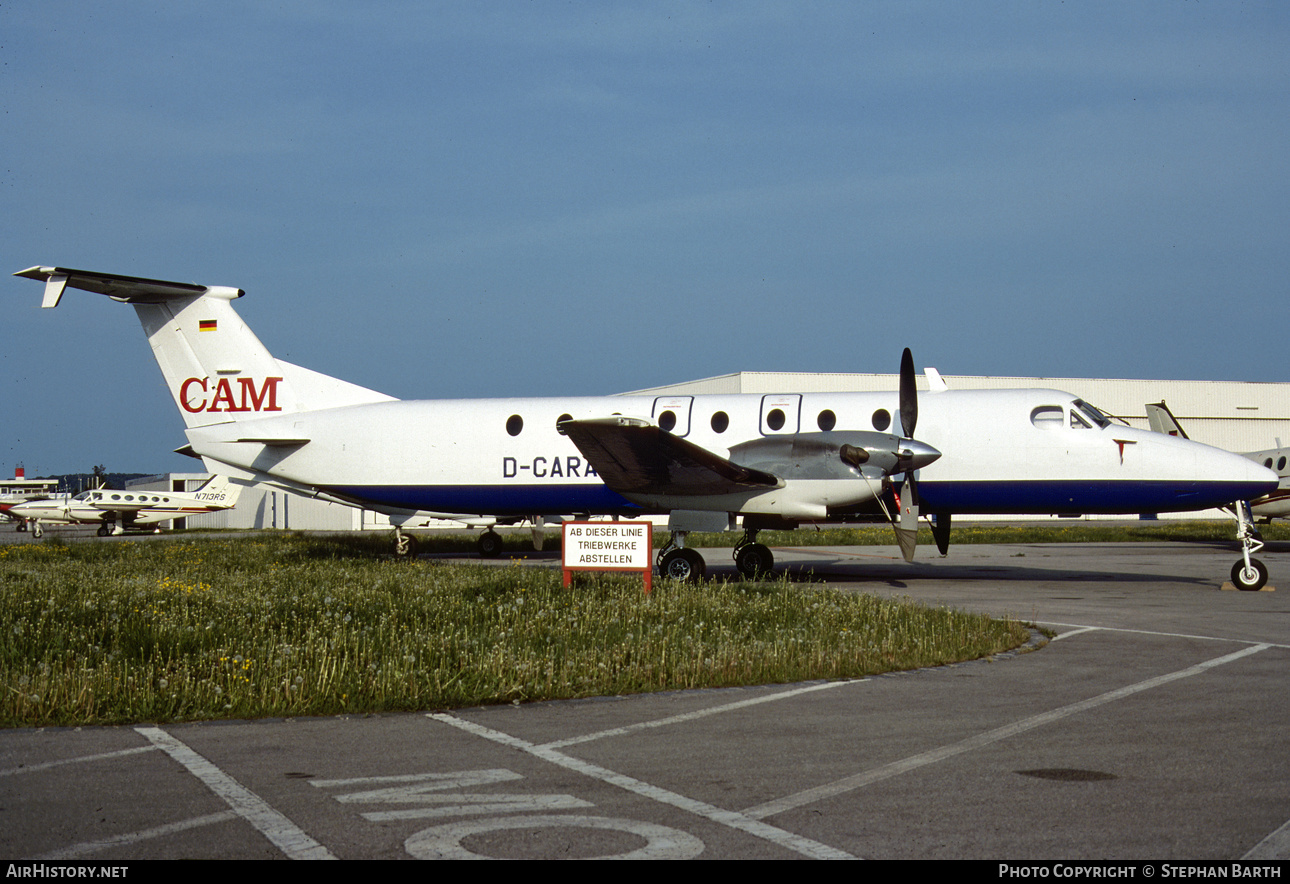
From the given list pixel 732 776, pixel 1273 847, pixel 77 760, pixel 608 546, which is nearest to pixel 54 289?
pixel 608 546

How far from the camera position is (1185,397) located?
224 feet

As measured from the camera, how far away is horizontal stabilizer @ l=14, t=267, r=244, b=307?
2089 cm

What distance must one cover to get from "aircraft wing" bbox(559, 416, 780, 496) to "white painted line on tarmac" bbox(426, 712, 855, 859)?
10.3 meters

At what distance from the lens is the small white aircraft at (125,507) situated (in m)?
58.1

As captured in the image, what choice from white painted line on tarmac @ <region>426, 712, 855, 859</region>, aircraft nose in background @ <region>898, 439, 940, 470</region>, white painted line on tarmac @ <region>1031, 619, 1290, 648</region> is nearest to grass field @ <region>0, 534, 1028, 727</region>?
white painted line on tarmac @ <region>1031, 619, 1290, 648</region>

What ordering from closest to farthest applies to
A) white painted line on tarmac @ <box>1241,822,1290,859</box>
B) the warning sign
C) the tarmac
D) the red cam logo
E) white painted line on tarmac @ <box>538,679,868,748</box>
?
white painted line on tarmac @ <box>1241,822,1290,859</box> → the tarmac → white painted line on tarmac @ <box>538,679,868,748</box> → the warning sign → the red cam logo

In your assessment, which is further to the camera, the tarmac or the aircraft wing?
the aircraft wing

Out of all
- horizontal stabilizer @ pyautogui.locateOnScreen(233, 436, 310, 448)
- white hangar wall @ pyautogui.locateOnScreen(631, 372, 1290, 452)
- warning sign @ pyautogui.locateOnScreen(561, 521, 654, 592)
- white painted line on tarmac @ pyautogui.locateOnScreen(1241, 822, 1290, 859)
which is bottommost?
white painted line on tarmac @ pyautogui.locateOnScreen(1241, 822, 1290, 859)

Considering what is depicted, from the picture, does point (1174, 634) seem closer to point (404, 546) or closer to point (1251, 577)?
point (1251, 577)

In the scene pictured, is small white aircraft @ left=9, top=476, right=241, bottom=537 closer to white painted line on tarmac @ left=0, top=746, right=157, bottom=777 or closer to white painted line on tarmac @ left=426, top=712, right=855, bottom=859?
white painted line on tarmac @ left=0, top=746, right=157, bottom=777

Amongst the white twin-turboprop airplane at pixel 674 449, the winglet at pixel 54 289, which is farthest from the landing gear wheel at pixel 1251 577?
the winglet at pixel 54 289

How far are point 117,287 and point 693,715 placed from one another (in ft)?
65.3

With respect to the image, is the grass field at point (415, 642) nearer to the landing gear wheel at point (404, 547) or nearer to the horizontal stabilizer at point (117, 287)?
the horizontal stabilizer at point (117, 287)

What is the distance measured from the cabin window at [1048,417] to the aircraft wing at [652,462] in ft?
18.1
